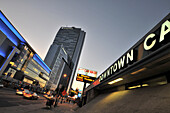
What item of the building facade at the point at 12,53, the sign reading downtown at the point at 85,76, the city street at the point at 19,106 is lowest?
the city street at the point at 19,106

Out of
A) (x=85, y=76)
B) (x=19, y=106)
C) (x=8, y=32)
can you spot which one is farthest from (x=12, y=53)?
(x=19, y=106)

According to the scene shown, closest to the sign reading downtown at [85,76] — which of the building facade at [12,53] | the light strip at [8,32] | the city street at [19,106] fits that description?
the city street at [19,106]

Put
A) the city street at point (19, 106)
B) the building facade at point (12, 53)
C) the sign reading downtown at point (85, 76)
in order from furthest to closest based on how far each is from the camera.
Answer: the building facade at point (12, 53)
the sign reading downtown at point (85, 76)
the city street at point (19, 106)

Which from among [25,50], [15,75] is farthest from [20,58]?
[15,75]

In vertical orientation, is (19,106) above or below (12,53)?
below

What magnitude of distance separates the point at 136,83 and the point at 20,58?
59319 mm

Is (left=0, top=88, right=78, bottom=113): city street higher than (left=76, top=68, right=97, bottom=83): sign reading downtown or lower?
lower

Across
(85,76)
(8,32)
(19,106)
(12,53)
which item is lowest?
(19,106)

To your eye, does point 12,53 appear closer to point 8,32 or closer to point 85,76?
point 8,32

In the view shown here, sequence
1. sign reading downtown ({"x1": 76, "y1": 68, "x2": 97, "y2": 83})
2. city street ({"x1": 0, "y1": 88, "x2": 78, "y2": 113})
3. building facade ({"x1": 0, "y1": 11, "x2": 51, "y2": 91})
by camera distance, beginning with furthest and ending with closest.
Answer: building facade ({"x1": 0, "y1": 11, "x2": 51, "y2": 91}), sign reading downtown ({"x1": 76, "y1": 68, "x2": 97, "y2": 83}), city street ({"x1": 0, "y1": 88, "x2": 78, "y2": 113})

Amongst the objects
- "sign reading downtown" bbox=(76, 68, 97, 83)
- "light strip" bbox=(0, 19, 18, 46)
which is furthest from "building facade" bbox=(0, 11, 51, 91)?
"sign reading downtown" bbox=(76, 68, 97, 83)

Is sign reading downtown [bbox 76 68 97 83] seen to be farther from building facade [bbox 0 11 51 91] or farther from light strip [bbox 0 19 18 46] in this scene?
light strip [bbox 0 19 18 46]

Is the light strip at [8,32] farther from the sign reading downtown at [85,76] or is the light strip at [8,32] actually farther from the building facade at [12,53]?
the sign reading downtown at [85,76]

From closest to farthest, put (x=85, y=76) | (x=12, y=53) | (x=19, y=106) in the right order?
(x=19, y=106) → (x=85, y=76) → (x=12, y=53)
